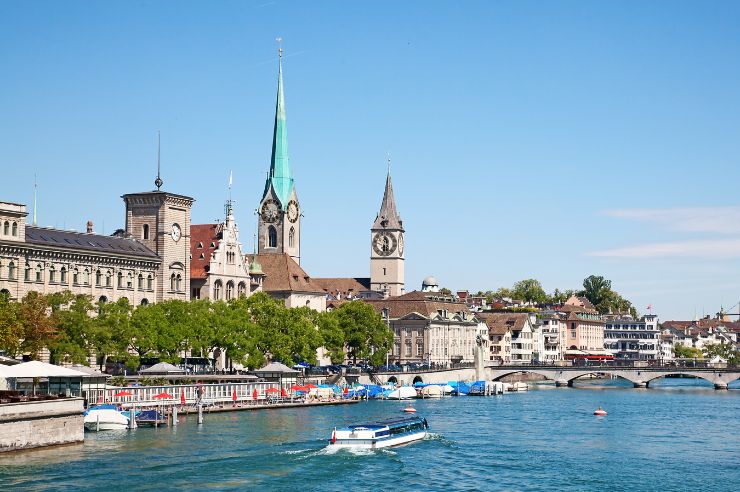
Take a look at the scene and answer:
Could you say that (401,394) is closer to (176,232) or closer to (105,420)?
(176,232)

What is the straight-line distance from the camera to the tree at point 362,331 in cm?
14823

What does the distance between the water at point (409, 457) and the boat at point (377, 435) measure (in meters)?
0.88

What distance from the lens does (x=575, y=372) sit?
552 ft

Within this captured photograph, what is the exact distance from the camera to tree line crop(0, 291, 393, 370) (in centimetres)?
9281

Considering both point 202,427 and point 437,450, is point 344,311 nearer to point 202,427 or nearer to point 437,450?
point 202,427

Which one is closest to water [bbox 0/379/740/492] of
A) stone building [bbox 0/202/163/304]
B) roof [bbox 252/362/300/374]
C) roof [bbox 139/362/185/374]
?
roof [bbox 139/362/185/374]

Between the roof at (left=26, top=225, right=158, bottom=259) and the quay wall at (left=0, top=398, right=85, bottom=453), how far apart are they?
148 ft

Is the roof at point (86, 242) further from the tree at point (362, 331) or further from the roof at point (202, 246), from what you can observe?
the tree at point (362, 331)

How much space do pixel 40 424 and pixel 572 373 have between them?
372 feet

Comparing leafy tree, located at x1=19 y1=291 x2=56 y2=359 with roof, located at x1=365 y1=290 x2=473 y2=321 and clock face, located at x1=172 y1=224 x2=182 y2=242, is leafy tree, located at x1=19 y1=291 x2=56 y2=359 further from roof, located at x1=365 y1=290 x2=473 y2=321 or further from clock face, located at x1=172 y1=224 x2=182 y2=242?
roof, located at x1=365 y1=290 x2=473 y2=321

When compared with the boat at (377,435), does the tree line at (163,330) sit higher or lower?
higher

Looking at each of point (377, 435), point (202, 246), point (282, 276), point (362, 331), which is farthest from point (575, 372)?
point (377, 435)

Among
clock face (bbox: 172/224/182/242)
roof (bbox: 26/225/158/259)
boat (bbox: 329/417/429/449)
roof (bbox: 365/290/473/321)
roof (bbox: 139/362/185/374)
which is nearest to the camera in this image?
boat (bbox: 329/417/429/449)

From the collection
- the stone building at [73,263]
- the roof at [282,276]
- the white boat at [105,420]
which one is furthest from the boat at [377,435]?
the roof at [282,276]
